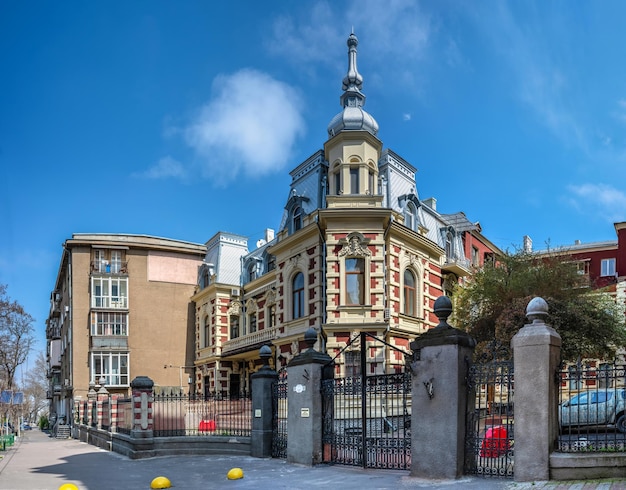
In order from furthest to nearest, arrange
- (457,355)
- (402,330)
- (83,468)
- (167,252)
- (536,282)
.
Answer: (167,252) → (402,330) → (536,282) → (83,468) → (457,355)

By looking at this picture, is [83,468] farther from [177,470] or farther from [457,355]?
[457,355]

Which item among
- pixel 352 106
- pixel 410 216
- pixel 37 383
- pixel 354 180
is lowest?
pixel 37 383

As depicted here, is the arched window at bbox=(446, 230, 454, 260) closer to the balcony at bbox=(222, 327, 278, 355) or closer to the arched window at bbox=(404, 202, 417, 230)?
the arched window at bbox=(404, 202, 417, 230)

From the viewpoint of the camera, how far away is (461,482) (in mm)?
10078

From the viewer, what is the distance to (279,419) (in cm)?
1636

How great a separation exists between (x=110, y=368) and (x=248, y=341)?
12.6 m

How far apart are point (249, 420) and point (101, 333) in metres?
27.1

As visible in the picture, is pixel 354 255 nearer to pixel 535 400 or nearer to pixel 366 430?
pixel 366 430

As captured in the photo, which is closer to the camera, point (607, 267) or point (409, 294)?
point (409, 294)

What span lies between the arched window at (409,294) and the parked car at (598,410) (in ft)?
45.2

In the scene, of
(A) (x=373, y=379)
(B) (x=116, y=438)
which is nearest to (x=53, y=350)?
Result: (B) (x=116, y=438)

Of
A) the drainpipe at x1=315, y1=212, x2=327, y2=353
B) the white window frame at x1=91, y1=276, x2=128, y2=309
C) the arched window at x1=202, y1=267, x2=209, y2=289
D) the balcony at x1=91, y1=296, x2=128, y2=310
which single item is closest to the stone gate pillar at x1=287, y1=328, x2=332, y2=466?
the drainpipe at x1=315, y1=212, x2=327, y2=353

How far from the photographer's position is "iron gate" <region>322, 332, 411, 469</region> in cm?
1218

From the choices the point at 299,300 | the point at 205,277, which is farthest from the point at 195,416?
the point at 205,277
